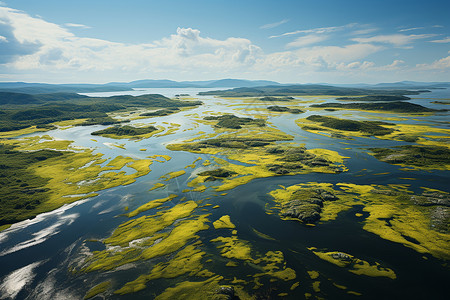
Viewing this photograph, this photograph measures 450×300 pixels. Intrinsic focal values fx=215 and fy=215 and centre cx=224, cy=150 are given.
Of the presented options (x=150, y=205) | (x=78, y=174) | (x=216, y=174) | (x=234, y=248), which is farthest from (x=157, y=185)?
(x=234, y=248)

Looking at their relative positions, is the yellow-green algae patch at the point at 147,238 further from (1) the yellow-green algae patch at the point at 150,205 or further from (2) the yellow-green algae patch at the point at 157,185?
(2) the yellow-green algae patch at the point at 157,185

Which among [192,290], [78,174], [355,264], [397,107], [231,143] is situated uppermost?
[397,107]

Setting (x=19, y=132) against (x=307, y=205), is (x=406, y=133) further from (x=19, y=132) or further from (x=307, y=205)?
(x=19, y=132)

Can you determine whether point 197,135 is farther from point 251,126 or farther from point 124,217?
point 124,217

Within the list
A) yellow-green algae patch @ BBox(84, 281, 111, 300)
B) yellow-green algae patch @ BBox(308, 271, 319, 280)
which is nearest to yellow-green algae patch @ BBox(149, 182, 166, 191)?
yellow-green algae patch @ BBox(84, 281, 111, 300)

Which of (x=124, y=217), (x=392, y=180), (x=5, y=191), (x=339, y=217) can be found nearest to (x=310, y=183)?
(x=339, y=217)

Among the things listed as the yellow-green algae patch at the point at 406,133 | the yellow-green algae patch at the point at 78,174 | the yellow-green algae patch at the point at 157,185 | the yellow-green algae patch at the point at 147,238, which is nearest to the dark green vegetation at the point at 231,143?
the yellow-green algae patch at the point at 78,174

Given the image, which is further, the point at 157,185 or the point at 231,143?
the point at 231,143

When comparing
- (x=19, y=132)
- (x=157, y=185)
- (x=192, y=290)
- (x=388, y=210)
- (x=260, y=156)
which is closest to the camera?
(x=192, y=290)
